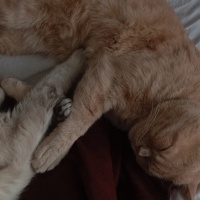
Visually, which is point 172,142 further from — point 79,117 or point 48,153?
point 48,153

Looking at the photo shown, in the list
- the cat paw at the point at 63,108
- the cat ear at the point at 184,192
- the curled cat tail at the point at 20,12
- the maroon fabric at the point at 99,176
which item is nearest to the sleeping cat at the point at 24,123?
the cat paw at the point at 63,108

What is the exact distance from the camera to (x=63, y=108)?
1.69 m

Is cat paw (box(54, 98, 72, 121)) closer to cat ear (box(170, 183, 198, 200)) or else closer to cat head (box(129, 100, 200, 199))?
cat head (box(129, 100, 200, 199))

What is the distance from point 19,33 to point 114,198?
3.32ft

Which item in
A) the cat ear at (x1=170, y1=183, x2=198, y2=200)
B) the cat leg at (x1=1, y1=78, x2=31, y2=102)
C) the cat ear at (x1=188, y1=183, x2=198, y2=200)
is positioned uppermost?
the cat leg at (x1=1, y1=78, x2=31, y2=102)

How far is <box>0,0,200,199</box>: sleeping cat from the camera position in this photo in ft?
5.25

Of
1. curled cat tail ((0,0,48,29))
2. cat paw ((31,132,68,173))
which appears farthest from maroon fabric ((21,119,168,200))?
curled cat tail ((0,0,48,29))

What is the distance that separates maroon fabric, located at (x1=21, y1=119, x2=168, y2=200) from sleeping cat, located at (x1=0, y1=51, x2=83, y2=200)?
0.34 ft

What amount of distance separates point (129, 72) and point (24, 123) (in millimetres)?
530

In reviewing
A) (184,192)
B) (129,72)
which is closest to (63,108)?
(129,72)

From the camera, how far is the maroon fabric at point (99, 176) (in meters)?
1.59

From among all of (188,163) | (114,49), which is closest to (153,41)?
(114,49)

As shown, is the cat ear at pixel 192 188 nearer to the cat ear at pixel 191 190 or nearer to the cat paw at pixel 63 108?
the cat ear at pixel 191 190

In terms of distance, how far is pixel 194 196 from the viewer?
1730 mm
